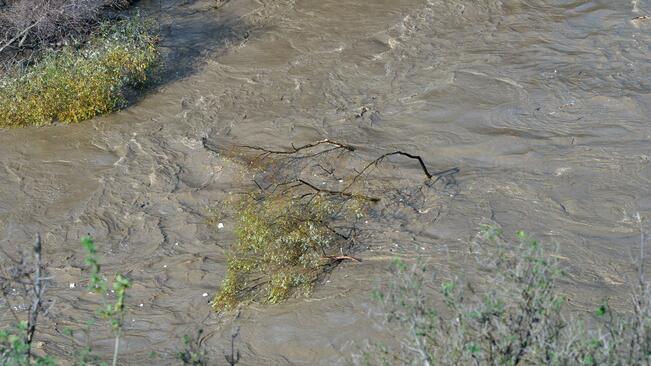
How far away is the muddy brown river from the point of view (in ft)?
21.1

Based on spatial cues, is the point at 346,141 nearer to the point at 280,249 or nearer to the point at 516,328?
the point at 280,249

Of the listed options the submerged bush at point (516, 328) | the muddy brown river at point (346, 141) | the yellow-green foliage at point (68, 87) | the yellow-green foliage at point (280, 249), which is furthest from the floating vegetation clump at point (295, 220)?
the submerged bush at point (516, 328)

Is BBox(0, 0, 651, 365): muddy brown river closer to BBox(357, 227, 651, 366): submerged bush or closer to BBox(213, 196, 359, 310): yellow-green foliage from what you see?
BBox(213, 196, 359, 310): yellow-green foliage

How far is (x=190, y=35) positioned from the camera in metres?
10.7

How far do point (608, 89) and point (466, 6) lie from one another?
8.02 feet

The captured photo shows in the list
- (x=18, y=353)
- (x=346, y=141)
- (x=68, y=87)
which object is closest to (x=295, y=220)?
(x=346, y=141)

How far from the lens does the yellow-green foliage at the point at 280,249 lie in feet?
21.3

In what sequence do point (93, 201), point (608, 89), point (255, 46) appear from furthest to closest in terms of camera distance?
point (255, 46) → point (608, 89) → point (93, 201)

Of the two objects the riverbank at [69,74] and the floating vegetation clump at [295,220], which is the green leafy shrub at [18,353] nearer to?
the floating vegetation clump at [295,220]

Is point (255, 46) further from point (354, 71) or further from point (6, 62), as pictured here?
point (6, 62)

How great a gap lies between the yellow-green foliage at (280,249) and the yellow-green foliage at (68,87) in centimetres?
255

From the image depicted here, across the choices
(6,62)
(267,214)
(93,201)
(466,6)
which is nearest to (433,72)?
(466,6)

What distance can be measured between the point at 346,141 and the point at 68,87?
2858mm

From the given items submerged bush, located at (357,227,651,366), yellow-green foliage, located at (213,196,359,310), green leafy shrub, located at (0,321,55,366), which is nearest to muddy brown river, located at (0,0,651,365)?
yellow-green foliage, located at (213,196,359,310)
